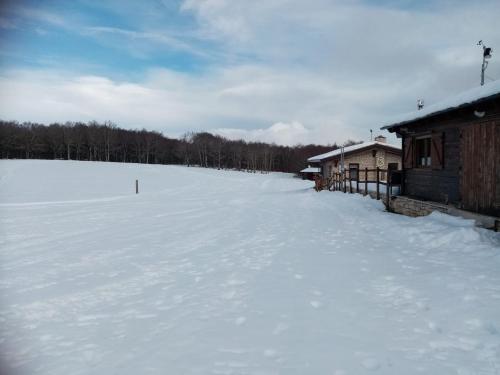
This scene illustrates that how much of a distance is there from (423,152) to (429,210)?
3076mm

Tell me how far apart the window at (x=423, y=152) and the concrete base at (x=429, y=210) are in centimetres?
146

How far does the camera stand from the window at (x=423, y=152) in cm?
1202

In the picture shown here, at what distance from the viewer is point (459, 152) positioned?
9.73 m

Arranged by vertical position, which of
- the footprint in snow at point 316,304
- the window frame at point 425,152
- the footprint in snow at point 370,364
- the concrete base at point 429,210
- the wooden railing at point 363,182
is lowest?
the footprint in snow at point 370,364

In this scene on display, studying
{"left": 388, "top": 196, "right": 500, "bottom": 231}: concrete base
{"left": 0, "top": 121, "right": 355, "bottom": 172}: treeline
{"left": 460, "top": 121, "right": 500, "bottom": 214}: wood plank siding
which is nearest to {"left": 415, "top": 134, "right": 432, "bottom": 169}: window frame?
{"left": 388, "top": 196, "right": 500, "bottom": 231}: concrete base

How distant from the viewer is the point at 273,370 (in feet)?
9.65

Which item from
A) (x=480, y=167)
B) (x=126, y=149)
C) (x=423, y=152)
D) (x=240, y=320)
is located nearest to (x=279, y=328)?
(x=240, y=320)

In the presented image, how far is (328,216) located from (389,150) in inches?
Result: 936

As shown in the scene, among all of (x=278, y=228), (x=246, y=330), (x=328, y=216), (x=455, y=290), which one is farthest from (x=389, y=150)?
(x=246, y=330)

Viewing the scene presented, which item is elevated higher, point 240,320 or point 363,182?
point 363,182

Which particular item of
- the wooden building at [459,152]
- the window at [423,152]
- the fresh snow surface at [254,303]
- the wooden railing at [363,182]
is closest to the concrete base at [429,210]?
the wooden building at [459,152]

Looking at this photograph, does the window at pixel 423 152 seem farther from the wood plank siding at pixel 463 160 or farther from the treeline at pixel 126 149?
the treeline at pixel 126 149

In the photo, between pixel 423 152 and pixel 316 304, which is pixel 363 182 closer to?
pixel 423 152

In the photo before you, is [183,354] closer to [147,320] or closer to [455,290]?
[147,320]
